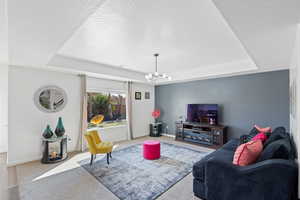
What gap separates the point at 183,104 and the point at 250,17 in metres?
4.48

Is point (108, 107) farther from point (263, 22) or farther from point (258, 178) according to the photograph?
point (263, 22)

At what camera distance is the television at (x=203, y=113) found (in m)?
4.83

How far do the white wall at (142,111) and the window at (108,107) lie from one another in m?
0.51

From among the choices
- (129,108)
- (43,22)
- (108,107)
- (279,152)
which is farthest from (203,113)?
(43,22)

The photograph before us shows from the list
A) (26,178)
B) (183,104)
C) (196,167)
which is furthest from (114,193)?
(183,104)

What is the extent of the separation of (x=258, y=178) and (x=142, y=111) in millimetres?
5023

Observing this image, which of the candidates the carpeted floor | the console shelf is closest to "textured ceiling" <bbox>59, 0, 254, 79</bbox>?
the console shelf

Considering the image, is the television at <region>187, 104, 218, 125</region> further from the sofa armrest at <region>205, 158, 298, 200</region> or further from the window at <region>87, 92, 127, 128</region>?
the sofa armrest at <region>205, 158, 298, 200</region>

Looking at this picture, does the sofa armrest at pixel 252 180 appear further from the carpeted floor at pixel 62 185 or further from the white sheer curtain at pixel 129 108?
the white sheer curtain at pixel 129 108

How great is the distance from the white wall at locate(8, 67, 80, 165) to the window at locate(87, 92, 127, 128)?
0.95 meters

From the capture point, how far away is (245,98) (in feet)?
14.4

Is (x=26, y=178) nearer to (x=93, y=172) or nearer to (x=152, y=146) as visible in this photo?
(x=93, y=172)

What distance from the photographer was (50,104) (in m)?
3.92

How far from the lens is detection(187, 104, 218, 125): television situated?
483cm
